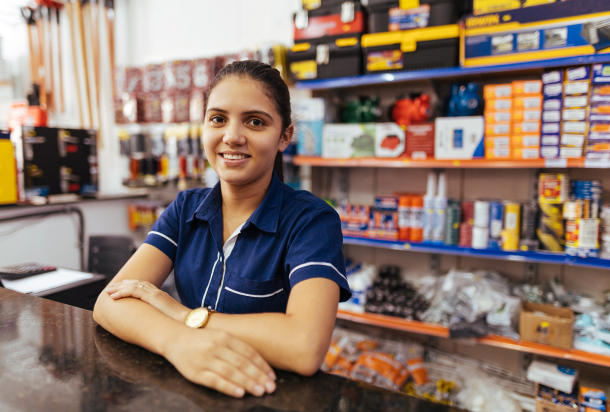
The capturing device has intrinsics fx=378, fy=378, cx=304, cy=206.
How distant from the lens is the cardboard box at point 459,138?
224 cm

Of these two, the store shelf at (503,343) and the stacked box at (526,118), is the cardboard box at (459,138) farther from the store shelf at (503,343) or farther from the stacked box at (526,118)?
the store shelf at (503,343)

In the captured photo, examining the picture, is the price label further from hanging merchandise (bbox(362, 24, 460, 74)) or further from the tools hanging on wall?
the tools hanging on wall

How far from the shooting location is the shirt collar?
117cm

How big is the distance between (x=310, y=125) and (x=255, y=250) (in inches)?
69.0

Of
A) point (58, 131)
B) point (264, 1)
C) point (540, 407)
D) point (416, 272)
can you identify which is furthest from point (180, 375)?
point (264, 1)

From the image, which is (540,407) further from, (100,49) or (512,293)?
(100,49)

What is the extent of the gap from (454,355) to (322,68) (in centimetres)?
225

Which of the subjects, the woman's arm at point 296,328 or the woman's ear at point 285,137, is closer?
the woman's arm at point 296,328

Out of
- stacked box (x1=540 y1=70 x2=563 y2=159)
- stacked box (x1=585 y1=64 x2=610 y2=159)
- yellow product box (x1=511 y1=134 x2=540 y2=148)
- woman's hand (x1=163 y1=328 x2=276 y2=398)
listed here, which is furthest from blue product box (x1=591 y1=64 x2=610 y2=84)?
woman's hand (x1=163 y1=328 x2=276 y2=398)

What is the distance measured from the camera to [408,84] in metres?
2.81

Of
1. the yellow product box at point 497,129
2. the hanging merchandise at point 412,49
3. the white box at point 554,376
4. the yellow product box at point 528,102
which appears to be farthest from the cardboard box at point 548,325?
the hanging merchandise at point 412,49

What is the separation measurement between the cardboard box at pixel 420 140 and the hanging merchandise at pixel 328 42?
55 cm

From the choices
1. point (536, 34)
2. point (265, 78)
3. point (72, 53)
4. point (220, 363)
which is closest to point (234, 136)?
point (265, 78)

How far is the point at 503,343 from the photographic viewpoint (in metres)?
2.16
